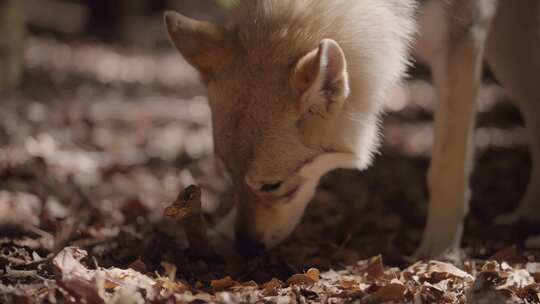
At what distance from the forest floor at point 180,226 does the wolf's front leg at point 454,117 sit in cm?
18

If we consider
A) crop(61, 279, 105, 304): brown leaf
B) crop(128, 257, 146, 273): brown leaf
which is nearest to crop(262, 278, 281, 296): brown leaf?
crop(128, 257, 146, 273): brown leaf

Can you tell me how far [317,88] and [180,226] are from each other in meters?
1.31

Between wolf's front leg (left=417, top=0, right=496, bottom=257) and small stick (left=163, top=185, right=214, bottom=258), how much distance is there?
127 cm

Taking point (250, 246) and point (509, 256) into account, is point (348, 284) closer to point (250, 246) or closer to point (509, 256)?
point (250, 246)

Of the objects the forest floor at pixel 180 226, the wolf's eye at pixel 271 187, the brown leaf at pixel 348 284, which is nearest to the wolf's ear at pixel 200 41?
the wolf's eye at pixel 271 187

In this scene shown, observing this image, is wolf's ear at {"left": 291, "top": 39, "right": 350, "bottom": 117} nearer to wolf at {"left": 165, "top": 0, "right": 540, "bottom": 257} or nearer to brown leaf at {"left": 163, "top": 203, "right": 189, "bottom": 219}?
wolf at {"left": 165, "top": 0, "right": 540, "bottom": 257}

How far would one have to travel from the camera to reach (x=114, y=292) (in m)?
2.45

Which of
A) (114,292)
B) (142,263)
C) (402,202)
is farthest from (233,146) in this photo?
(402,202)

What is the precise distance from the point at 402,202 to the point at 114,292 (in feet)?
8.85

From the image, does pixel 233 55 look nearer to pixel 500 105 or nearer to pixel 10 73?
pixel 10 73

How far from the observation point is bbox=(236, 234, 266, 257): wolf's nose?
336cm

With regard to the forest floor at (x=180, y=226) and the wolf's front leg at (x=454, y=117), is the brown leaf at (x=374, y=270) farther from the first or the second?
the wolf's front leg at (x=454, y=117)

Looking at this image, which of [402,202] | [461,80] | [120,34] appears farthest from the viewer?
[120,34]

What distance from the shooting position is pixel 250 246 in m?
3.36
